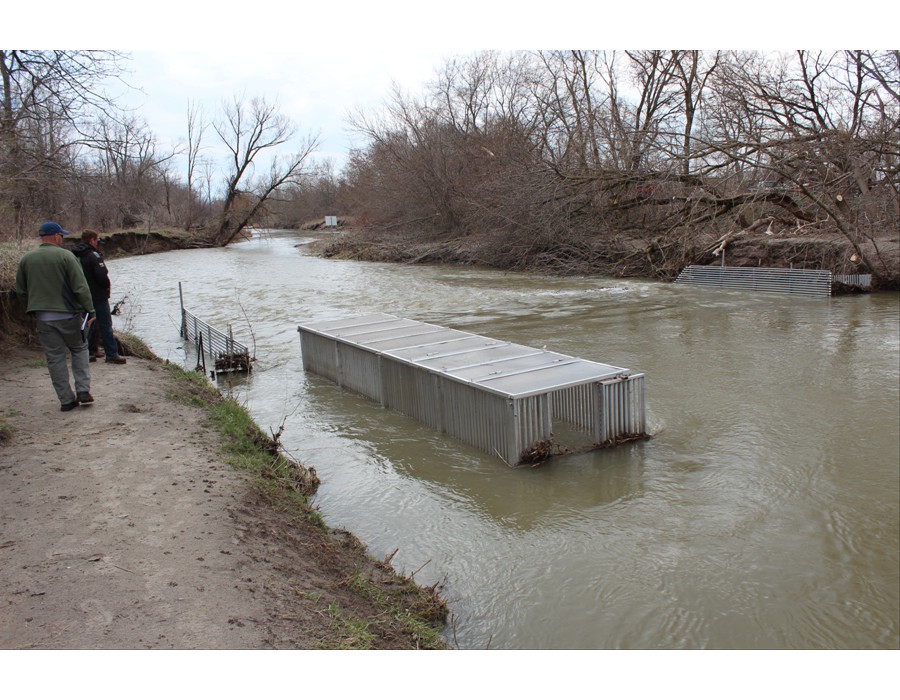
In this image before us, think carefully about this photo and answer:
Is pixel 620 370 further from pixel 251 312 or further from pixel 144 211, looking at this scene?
pixel 144 211

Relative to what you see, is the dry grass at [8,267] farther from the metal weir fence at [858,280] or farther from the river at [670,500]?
the metal weir fence at [858,280]

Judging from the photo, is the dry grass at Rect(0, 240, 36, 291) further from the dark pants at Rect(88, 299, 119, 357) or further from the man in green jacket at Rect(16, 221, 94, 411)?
the man in green jacket at Rect(16, 221, 94, 411)

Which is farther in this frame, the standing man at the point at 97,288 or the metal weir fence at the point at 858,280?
the metal weir fence at the point at 858,280

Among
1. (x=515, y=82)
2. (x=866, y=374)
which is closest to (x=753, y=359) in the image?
(x=866, y=374)

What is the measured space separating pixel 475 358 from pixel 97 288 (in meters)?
5.17

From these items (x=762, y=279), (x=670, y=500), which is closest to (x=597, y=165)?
(x=762, y=279)

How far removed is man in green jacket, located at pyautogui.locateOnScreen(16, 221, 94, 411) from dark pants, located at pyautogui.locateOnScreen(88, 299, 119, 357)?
2.35 m

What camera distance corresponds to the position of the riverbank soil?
13.2 ft

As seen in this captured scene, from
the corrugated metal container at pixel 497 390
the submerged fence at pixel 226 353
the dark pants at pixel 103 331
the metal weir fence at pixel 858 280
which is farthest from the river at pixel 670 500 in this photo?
the metal weir fence at pixel 858 280

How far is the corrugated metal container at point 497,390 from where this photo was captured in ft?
26.5

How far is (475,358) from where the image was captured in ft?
31.7

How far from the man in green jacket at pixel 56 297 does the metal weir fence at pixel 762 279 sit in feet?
61.1

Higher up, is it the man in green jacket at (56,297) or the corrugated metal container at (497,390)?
the man in green jacket at (56,297)

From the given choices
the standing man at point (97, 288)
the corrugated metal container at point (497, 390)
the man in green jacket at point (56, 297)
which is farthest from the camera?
the standing man at point (97, 288)
